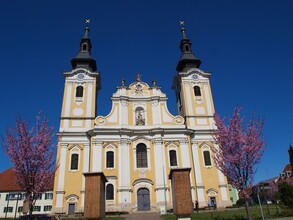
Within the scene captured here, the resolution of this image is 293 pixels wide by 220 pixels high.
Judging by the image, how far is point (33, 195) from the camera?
18.6m

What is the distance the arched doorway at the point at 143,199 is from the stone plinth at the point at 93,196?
1802 centimetres

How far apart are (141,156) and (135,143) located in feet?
5.70

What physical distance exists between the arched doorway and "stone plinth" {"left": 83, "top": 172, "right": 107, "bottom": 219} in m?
18.0

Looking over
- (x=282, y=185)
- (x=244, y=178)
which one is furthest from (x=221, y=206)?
(x=244, y=178)

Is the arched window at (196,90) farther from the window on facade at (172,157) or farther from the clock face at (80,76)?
the clock face at (80,76)

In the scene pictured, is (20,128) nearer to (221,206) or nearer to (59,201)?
(59,201)

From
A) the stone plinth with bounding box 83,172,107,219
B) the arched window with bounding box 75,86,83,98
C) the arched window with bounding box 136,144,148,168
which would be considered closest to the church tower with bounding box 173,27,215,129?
the arched window with bounding box 136,144,148,168

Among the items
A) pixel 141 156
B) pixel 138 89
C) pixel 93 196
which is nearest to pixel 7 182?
pixel 141 156

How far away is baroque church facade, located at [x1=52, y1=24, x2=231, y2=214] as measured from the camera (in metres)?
30.2

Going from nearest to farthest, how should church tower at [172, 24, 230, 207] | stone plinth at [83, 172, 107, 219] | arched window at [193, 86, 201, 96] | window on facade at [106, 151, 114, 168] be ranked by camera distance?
stone plinth at [83, 172, 107, 219] → church tower at [172, 24, 230, 207] → window on facade at [106, 151, 114, 168] → arched window at [193, 86, 201, 96]

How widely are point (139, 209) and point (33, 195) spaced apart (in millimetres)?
14191

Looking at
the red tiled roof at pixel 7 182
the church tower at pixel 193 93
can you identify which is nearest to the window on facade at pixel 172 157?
the church tower at pixel 193 93

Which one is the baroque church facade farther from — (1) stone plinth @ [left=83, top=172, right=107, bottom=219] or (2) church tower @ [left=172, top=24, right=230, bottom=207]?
(1) stone plinth @ [left=83, top=172, right=107, bottom=219]

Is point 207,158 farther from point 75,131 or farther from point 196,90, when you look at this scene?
point 75,131
